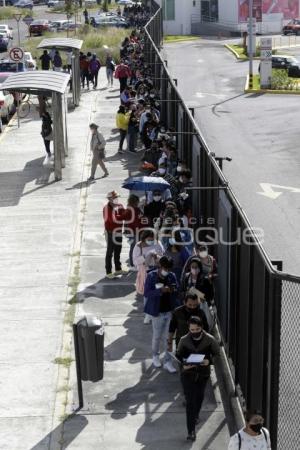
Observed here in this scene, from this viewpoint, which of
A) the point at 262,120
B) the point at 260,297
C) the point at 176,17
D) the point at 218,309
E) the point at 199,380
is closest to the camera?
the point at 260,297

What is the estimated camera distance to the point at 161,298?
39.9ft

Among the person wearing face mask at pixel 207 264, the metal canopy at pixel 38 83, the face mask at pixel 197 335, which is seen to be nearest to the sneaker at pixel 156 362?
the person wearing face mask at pixel 207 264

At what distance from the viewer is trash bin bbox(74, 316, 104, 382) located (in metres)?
11.4

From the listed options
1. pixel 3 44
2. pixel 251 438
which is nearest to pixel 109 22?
pixel 3 44

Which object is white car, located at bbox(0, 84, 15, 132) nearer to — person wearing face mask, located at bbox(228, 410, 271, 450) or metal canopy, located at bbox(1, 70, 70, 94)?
metal canopy, located at bbox(1, 70, 70, 94)

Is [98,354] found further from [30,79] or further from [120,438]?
[30,79]

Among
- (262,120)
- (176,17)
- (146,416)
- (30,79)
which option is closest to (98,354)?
(146,416)

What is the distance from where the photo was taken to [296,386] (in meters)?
9.86

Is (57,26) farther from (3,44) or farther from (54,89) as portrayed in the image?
(54,89)

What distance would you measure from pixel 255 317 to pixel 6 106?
85.2 feet

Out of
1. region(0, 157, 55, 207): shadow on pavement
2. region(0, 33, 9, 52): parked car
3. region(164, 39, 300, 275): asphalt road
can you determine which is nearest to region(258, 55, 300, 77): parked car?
region(164, 39, 300, 275): asphalt road

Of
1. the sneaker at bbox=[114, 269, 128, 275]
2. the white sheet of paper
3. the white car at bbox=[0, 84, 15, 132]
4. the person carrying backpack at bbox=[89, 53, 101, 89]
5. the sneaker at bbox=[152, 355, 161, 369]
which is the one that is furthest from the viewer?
the person carrying backpack at bbox=[89, 53, 101, 89]

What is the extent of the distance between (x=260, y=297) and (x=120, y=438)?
2326 millimetres

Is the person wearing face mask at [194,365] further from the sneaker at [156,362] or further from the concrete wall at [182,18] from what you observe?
the concrete wall at [182,18]
